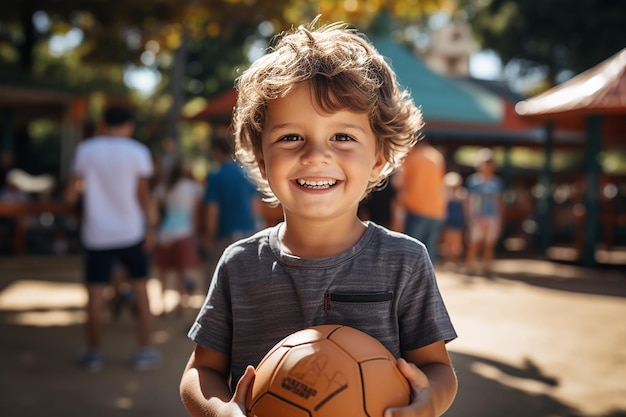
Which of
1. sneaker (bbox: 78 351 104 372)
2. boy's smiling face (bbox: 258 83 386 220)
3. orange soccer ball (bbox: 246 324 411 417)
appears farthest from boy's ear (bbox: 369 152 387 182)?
sneaker (bbox: 78 351 104 372)

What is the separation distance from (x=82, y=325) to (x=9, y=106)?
12.2 meters

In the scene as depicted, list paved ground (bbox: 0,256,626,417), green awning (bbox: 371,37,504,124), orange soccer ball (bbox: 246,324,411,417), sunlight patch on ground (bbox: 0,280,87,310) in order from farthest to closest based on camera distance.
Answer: green awning (bbox: 371,37,504,124) < sunlight patch on ground (bbox: 0,280,87,310) < paved ground (bbox: 0,256,626,417) < orange soccer ball (bbox: 246,324,411,417)

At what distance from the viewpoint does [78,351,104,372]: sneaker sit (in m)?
5.89

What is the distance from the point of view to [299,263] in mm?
2029

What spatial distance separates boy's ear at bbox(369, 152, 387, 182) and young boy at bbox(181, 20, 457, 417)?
0.10m

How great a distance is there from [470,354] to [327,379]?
5031 millimetres

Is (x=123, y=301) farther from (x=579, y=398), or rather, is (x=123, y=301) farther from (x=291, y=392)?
(x=291, y=392)

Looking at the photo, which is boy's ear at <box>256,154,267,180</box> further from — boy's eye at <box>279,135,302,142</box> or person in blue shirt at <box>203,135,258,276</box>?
person in blue shirt at <box>203,135,258,276</box>

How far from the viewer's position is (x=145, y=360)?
5957 mm

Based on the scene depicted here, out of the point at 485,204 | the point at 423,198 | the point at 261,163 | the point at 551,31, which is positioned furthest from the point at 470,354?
the point at 551,31

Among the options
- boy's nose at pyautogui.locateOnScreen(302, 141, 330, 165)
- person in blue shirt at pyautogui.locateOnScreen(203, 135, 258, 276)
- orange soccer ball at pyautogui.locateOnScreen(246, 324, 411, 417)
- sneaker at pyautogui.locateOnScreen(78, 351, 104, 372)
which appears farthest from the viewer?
person in blue shirt at pyautogui.locateOnScreen(203, 135, 258, 276)

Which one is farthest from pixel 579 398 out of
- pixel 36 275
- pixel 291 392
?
pixel 36 275

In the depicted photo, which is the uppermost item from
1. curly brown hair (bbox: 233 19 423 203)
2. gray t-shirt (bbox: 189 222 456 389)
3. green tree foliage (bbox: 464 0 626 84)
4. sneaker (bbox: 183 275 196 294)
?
green tree foliage (bbox: 464 0 626 84)

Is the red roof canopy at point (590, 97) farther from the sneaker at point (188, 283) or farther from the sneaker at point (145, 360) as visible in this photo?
the sneaker at point (145, 360)
